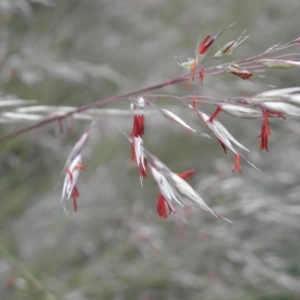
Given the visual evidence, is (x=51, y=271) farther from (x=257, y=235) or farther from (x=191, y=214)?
(x=257, y=235)

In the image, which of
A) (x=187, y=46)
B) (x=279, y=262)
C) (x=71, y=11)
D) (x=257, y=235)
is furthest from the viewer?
(x=187, y=46)

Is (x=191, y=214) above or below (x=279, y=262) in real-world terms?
above

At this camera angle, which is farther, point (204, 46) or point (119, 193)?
point (119, 193)

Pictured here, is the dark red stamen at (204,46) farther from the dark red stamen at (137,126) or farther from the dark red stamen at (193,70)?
the dark red stamen at (137,126)

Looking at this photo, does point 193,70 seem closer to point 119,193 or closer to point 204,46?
point 204,46

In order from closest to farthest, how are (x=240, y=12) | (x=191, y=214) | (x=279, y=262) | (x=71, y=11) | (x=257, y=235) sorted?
(x=191, y=214) → (x=279, y=262) → (x=257, y=235) → (x=71, y=11) → (x=240, y=12)

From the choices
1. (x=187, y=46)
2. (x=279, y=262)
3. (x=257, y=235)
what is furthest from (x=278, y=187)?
(x=187, y=46)

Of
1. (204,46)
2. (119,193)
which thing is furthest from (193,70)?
(119,193)

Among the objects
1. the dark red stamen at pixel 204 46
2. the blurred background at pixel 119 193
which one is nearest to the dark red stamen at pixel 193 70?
the dark red stamen at pixel 204 46
